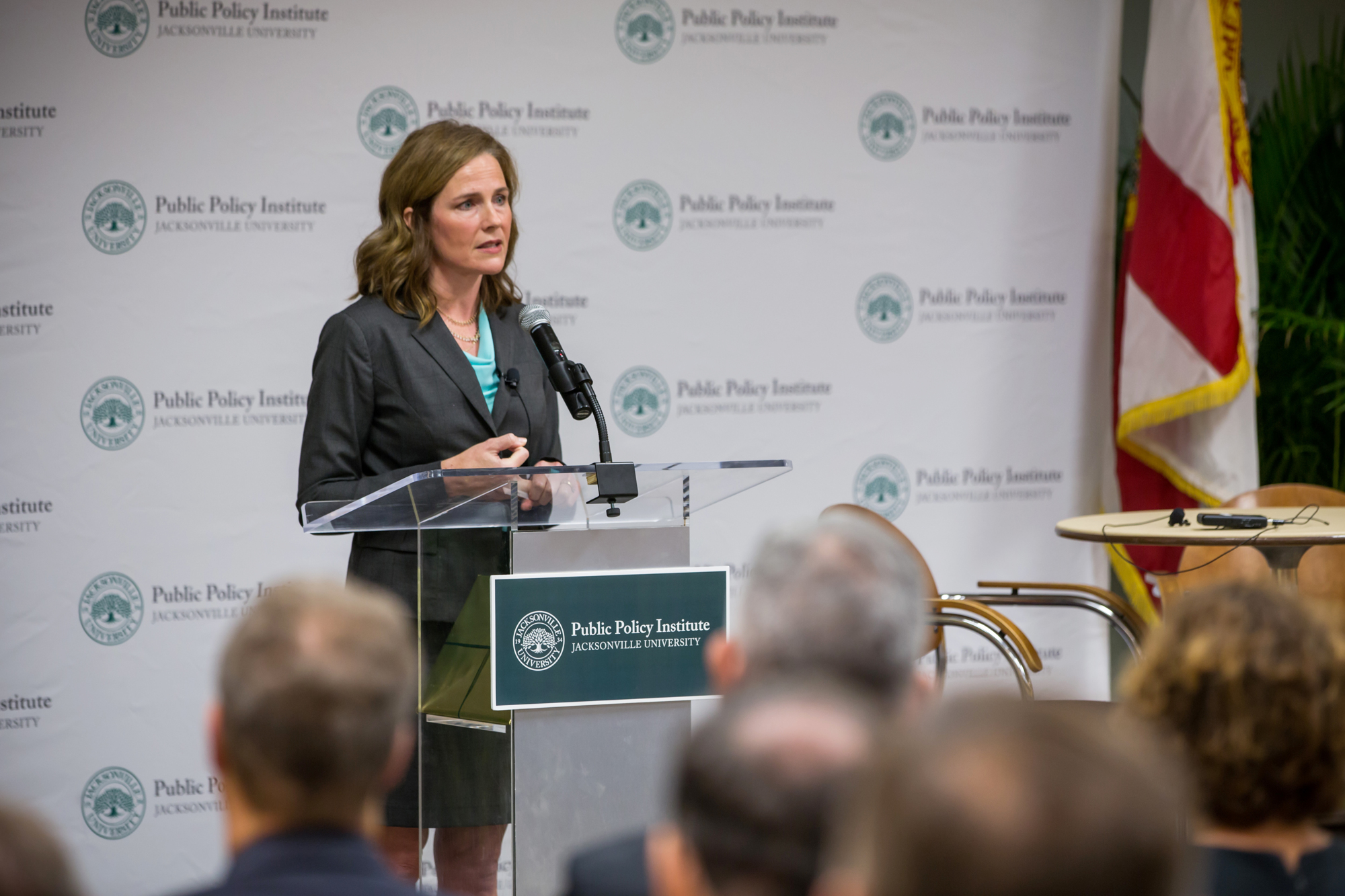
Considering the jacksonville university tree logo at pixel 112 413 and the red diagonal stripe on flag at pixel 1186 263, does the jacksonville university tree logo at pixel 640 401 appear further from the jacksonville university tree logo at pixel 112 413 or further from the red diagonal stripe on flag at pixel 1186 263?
the red diagonal stripe on flag at pixel 1186 263

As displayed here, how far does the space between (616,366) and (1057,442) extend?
1731mm

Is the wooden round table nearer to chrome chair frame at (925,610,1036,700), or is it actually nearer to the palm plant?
chrome chair frame at (925,610,1036,700)

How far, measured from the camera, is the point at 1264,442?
4.74m

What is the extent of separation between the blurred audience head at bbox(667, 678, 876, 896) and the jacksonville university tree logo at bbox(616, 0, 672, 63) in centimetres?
373

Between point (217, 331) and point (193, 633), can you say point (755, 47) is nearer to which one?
point (217, 331)

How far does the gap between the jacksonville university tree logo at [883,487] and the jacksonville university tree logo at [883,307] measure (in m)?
0.46

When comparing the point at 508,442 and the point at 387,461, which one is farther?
the point at 387,461

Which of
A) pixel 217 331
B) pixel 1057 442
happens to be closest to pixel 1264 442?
pixel 1057 442

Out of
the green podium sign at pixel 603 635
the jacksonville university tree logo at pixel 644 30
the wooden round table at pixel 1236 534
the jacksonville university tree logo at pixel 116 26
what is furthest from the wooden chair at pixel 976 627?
the jacksonville university tree logo at pixel 116 26

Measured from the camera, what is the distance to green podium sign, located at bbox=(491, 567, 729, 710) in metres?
1.98

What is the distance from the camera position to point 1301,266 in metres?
4.73

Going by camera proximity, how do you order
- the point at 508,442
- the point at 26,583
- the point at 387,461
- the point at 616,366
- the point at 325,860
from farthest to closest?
the point at 616,366
the point at 26,583
the point at 387,461
the point at 508,442
the point at 325,860

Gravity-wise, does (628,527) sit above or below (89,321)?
below

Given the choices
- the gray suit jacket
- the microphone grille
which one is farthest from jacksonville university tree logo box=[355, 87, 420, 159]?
the microphone grille
